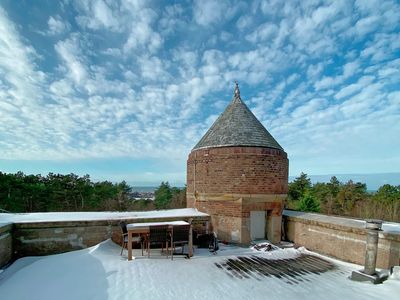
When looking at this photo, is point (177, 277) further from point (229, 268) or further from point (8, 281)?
point (8, 281)

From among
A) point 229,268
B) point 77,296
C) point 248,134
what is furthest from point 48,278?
point 248,134

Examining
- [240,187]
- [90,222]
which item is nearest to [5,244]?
[90,222]

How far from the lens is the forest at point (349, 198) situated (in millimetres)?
31422

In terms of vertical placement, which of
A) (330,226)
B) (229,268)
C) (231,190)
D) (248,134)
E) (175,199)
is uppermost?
(248,134)

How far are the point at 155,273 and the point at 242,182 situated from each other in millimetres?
5450

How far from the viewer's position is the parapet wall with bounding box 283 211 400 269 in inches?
302

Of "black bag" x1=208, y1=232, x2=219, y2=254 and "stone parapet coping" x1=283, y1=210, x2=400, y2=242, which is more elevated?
"stone parapet coping" x1=283, y1=210, x2=400, y2=242

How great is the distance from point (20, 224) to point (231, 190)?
7.94m

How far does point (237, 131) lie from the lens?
11766mm

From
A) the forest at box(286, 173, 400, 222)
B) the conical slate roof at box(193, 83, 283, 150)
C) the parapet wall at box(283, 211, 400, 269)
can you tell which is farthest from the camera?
the forest at box(286, 173, 400, 222)

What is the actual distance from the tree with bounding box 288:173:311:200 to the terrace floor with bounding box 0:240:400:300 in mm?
32219

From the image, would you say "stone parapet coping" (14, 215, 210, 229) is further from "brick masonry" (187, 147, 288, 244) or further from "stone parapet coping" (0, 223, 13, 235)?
"brick masonry" (187, 147, 288, 244)

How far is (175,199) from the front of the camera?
47.2m

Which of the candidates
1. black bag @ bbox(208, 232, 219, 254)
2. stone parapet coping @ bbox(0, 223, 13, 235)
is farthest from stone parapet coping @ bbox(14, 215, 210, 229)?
black bag @ bbox(208, 232, 219, 254)
